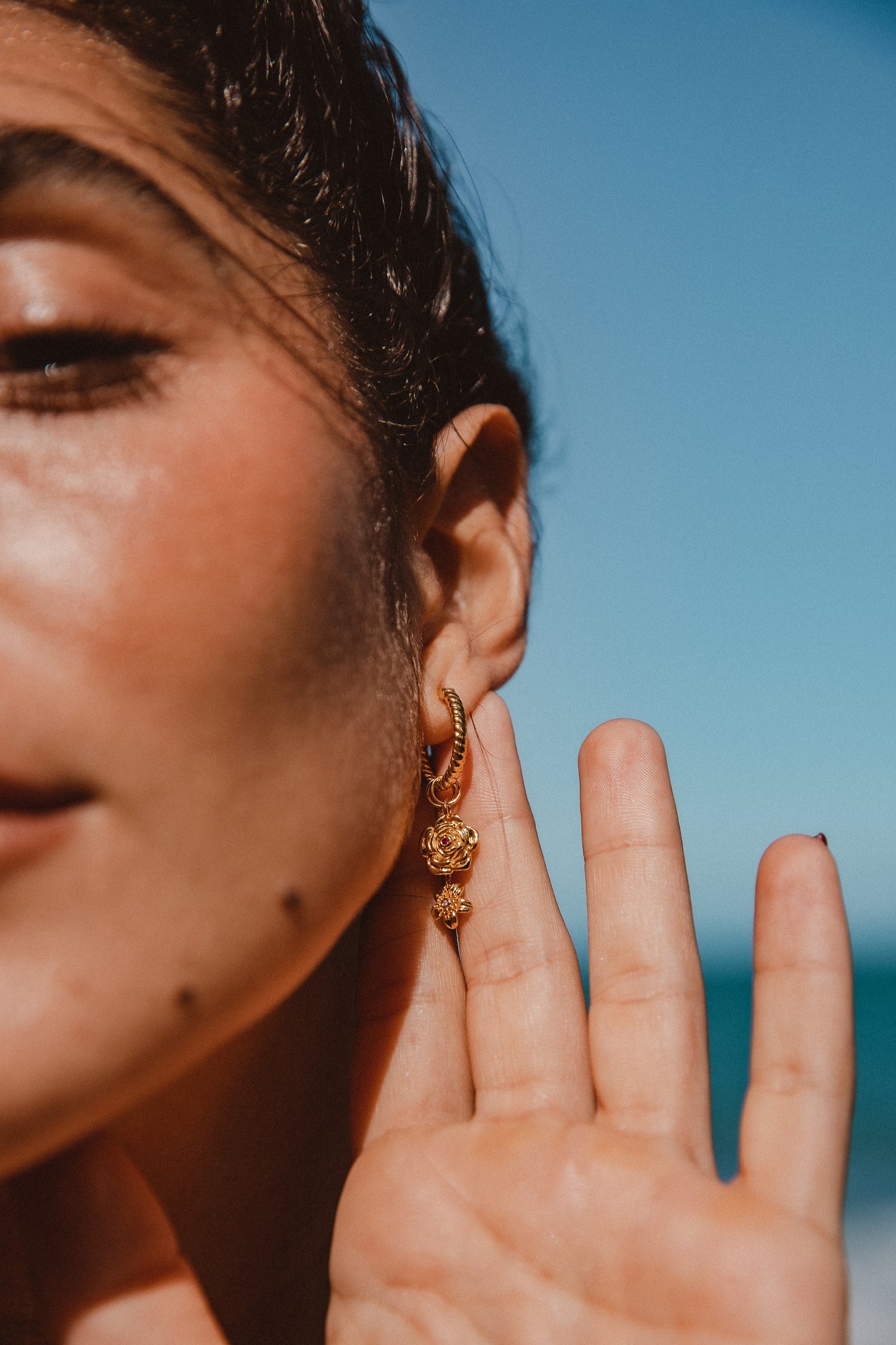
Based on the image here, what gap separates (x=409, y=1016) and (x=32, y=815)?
2.48 ft

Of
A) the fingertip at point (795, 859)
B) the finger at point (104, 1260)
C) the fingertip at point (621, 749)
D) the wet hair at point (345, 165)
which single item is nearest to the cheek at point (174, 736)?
the finger at point (104, 1260)

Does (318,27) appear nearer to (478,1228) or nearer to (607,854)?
(607,854)

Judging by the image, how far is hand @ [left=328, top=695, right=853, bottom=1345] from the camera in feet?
3.36

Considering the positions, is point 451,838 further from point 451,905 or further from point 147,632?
point 147,632

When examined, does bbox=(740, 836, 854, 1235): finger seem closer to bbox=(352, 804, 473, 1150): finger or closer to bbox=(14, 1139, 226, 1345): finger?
bbox=(352, 804, 473, 1150): finger

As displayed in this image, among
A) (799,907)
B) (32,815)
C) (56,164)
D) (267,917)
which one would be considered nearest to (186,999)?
(267,917)

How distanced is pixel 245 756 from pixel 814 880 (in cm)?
75

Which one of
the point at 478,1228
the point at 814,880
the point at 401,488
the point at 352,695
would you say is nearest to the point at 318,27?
the point at 401,488

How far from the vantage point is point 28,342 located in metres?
1.03

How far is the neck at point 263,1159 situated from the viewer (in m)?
1.41

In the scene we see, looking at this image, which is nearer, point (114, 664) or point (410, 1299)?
point (114, 664)

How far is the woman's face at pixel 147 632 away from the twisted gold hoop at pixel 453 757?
10.4 inches

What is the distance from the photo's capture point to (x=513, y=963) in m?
1.42

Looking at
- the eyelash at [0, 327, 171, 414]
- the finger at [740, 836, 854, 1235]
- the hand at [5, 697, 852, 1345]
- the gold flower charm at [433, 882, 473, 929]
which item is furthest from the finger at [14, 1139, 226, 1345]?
the eyelash at [0, 327, 171, 414]
